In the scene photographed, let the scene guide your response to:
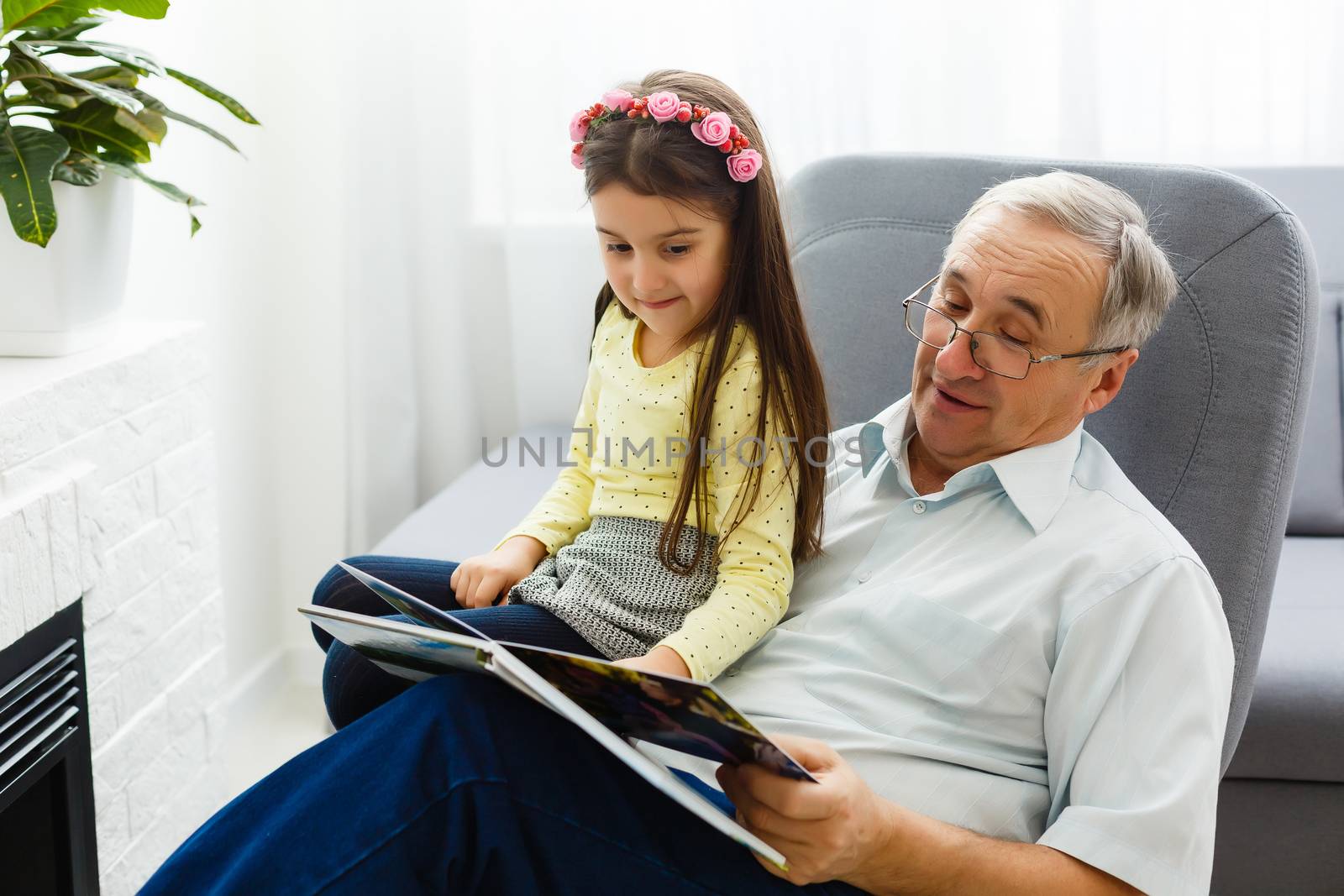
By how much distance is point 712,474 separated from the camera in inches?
50.2

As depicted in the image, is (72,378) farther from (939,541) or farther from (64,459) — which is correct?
(939,541)

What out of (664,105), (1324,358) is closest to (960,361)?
(664,105)

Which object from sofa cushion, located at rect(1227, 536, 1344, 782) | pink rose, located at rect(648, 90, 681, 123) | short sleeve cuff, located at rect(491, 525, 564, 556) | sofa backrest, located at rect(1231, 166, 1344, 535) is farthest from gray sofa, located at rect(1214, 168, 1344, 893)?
pink rose, located at rect(648, 90, 681, 123)

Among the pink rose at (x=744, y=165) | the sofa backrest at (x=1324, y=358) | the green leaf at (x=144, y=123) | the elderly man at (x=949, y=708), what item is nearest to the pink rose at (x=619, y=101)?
the pink rose at (x=744, y=165)

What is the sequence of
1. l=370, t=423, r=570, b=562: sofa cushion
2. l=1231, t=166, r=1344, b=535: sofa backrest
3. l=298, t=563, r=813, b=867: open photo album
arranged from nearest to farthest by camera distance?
l=298, t=563, r=813, b=867: open photo album → l=370, t=423, r=570, b=562: sofa cushion → l=1231, t=166, r=1344, b=535: sofa backrest

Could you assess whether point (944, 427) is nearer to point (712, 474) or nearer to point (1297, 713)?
point (712, 474)

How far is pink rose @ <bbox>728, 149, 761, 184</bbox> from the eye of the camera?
1211 millimetres

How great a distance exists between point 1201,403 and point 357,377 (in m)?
1.67

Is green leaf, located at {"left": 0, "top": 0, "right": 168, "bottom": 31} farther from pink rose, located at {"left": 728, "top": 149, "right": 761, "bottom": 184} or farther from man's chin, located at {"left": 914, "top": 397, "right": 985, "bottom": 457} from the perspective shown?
man's chin, located at {"left": 914, "top": 397, "right": 985, "bottom": 457}

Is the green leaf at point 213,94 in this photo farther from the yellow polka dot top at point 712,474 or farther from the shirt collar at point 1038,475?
the shirt collar at point 1038,475

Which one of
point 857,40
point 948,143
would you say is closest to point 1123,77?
point 948,143

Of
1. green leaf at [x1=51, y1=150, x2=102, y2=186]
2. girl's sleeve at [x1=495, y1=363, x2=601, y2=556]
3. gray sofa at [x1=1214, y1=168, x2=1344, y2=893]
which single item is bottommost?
gray sofa at [x1=1214, y1=168, x2=1344, y2=893]

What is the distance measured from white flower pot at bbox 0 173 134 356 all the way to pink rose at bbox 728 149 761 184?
0.80 m

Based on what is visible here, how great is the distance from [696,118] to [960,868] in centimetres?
76
